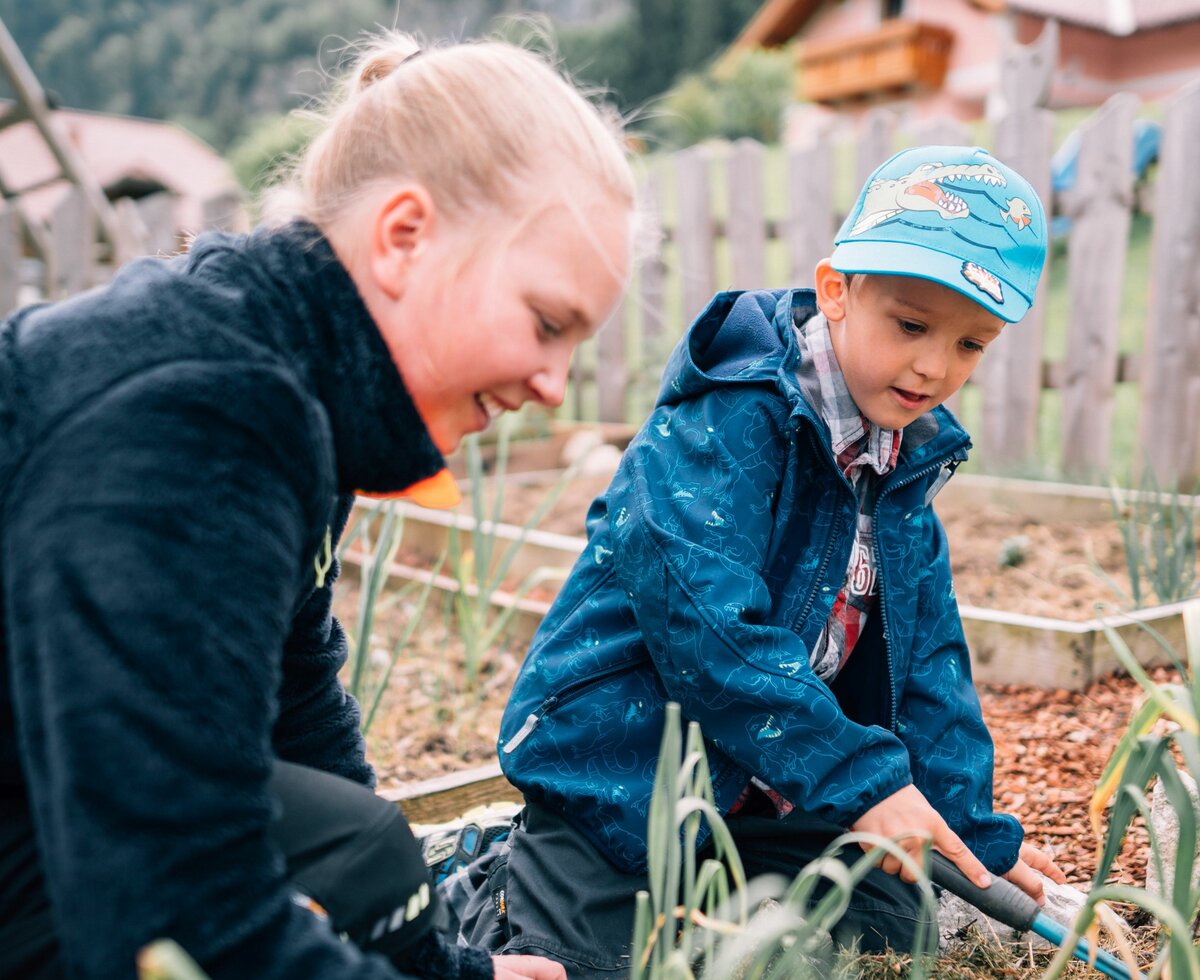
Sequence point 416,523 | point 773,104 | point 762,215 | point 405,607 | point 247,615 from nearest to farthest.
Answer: point 247,615 → point 405,607 → point 416,523 → point 762,215 → point 773,104

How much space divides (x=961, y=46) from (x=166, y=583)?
2509 cm

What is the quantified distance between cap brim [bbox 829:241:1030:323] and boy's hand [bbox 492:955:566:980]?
1000 millimetres

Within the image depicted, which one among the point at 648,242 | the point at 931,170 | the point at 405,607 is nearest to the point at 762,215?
the point at 405,607

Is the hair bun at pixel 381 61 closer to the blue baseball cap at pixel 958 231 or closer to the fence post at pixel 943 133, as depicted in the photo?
the blue baseball cap at pixel 958 231

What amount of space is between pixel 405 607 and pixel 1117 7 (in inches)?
740

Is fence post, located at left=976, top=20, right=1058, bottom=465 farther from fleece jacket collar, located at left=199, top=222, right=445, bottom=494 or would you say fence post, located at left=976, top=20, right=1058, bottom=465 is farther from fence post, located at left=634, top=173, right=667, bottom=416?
fleece jacket collar, located at left=199, top=222, right=445, bottom=494

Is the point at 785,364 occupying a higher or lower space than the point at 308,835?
higher

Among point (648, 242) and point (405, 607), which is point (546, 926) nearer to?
point (648, 242)

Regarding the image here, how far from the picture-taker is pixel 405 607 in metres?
3.27

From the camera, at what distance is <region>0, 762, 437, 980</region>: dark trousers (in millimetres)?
1003

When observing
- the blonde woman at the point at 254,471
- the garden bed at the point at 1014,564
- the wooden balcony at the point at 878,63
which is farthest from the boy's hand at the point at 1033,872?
the wooden balcony at the point at 878,63

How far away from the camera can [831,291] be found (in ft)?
5.51

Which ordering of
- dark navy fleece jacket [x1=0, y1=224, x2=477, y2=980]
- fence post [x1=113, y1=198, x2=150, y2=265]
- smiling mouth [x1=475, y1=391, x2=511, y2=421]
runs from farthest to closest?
fence post [x1=113, y1=198, x2=150, y2=265]
smiling mouth [x1=475, y1=391, x2=511, y2=421]
dark navy fleece jacket [x1=0, y1=224, x2=477, y2=980]

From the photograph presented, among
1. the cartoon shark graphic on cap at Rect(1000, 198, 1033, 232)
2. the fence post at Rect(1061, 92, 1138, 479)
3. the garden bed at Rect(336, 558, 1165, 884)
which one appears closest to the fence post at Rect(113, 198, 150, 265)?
the garden bed at Rect(336, 558, 1165, 884)
